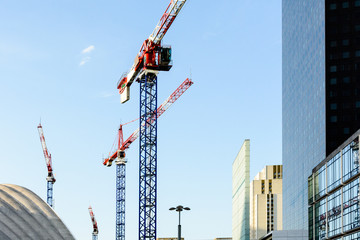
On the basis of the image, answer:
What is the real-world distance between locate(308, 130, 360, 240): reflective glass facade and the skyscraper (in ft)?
129

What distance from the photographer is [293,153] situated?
178 meters

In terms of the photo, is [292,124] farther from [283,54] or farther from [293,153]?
[283,54]

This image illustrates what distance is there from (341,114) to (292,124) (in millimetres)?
27639

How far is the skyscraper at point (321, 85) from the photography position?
153125 millimetres

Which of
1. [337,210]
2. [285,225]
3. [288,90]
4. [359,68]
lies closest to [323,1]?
[359,68]

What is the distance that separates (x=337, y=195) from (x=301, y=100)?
2976 inches

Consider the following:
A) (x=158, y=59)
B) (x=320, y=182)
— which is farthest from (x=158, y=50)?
(x=320, y=182)

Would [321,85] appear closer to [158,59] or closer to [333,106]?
[333,106]

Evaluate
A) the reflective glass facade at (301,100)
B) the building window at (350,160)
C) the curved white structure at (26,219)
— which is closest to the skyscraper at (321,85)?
the reflective glass facade at (301,100)

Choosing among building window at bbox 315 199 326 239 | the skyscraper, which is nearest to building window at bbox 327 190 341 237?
building window at bbox 315 199 326 239

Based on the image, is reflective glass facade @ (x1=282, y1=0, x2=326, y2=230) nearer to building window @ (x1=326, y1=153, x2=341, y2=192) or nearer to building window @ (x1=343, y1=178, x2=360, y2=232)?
building window @ (x1=326, y1=153, x2=341, y2=192)

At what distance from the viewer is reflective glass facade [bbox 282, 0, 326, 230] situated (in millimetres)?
157375

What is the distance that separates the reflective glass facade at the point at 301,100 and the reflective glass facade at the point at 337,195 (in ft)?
130

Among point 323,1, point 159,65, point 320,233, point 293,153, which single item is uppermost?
point 323,1
